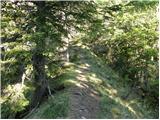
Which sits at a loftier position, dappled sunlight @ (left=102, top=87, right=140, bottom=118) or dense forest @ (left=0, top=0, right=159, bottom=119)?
dense forest @ (left=0, top=0, right=159, bottom=119)

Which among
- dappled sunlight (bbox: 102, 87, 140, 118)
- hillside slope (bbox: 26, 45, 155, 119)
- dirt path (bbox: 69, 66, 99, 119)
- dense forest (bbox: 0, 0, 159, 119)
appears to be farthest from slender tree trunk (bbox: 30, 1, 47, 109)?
dappled sunlight (bbox: 102, 87, 140, 118)

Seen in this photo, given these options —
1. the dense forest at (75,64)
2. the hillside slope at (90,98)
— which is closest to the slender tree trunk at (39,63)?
the dense forest at (75,64)

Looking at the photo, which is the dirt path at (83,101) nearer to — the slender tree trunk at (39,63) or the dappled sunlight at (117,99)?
the dappled sunlight at (117,99)

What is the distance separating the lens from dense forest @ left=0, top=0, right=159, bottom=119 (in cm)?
1141

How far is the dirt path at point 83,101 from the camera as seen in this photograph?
1313 cm

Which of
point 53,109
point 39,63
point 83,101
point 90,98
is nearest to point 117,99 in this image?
point 90,98

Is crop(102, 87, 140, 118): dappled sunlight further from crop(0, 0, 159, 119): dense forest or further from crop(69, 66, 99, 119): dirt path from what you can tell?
crop(69, 66, 99, 119): dirt path

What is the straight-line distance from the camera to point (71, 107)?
1327 centimetres

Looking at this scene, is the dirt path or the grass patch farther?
the dirt path

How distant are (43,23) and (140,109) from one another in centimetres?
953

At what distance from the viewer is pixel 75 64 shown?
924 inches

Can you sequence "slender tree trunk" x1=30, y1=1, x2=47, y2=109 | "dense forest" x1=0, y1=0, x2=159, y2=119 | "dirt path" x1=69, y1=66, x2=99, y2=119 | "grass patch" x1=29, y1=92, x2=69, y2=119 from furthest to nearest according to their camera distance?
"dirt path" x1=69, y1=66, x2=99, y2=119 < "grass patch" x1=29, y1=92, x2=69, y2=119 < "dense forest" x1=0, y1=0, x2=159, y2=119 < "slender tree trunk" x1=30, y1=1, x2=47, y2=109

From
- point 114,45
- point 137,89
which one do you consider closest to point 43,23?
point 137,89

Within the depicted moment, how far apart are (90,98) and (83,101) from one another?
3.28 ft
